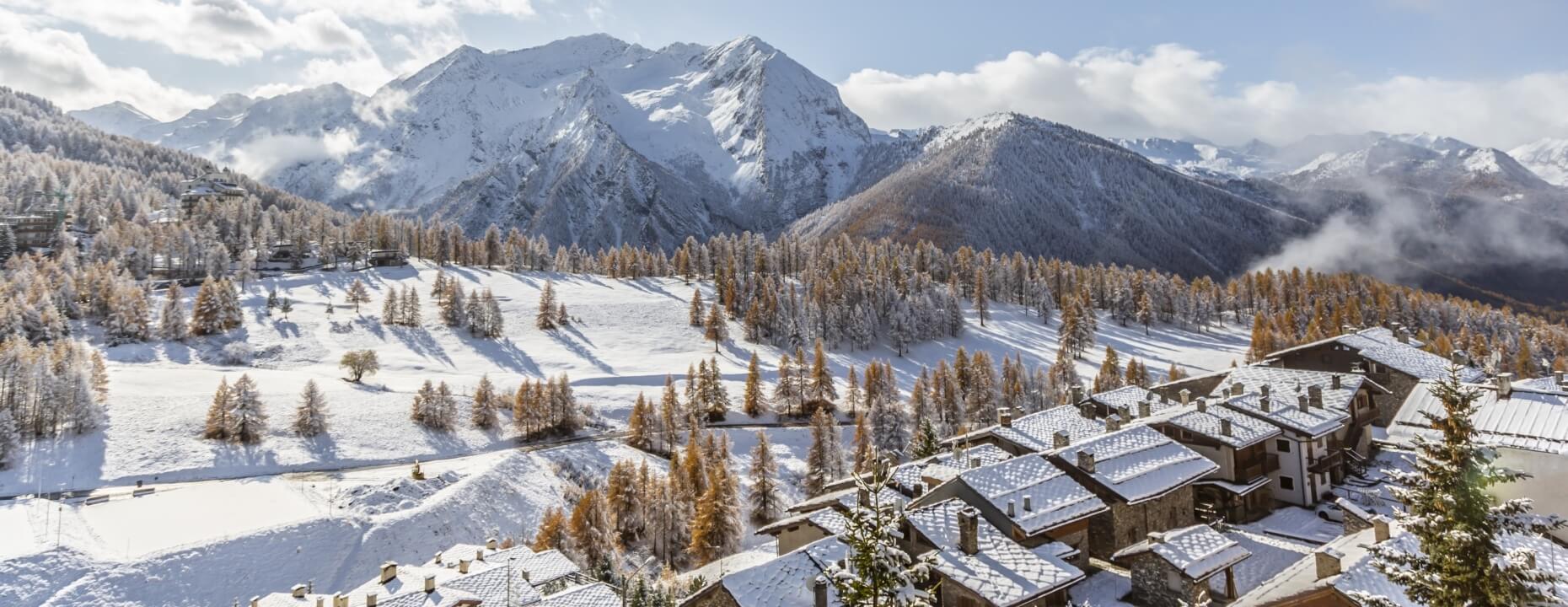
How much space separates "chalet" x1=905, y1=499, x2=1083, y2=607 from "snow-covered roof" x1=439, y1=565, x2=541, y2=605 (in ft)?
57.2

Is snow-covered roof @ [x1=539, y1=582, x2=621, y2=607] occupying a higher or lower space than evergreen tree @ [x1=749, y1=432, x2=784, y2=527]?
higher

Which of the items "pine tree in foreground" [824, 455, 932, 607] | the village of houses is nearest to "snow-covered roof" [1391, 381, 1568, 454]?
the village of houses

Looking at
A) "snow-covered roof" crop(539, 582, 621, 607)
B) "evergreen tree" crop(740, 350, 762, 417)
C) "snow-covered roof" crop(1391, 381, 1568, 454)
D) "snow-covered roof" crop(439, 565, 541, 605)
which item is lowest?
"evergreen tree" crop(740, 350, 762, 417)

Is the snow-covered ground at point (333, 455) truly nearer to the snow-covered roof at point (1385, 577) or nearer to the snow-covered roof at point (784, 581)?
the snow-covered roof at point (784, 581)

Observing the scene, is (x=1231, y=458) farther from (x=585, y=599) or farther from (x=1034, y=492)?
(x=585, y=599)

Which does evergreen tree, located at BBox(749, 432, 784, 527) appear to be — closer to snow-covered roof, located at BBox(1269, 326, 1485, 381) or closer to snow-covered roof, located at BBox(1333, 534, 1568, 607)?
snow-covered roof, located at BBox(1269, 326, 1485, 381)

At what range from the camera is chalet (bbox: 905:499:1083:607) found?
24016 millimetres

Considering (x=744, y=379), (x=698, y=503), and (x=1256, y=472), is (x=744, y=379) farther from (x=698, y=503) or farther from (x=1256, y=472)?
(x=1256, y=472)

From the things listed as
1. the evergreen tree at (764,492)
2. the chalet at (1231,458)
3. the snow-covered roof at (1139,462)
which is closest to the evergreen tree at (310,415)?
the evergreen tree at (764,492)

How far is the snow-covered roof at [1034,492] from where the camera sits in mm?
29875

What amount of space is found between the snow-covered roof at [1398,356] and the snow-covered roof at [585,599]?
53697 millimetres

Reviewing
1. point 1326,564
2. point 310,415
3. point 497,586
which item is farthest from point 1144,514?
point 310,415

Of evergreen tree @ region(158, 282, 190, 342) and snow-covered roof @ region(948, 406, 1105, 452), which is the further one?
evergreen tree @ region(158, 282, 190, 342)

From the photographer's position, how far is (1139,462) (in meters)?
35.2
